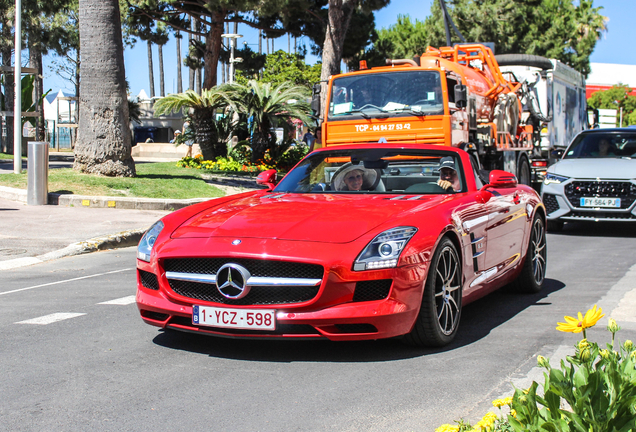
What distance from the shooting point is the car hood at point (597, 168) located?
454 inches

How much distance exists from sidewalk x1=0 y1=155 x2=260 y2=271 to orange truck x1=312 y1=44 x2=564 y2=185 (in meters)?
3.40

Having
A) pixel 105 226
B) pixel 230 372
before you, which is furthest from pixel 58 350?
pixel 105 226

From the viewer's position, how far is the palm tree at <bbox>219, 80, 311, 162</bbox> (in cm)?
2406

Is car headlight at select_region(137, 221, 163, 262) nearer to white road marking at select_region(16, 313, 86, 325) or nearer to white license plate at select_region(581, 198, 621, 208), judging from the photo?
white road marking at select_region(16, 313, 86, 325)

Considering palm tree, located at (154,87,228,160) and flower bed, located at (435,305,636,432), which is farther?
palm tree, located at (154,87,228,160)

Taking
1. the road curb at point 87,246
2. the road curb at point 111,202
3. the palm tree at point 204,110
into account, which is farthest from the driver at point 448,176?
the palm tree at point 204,110

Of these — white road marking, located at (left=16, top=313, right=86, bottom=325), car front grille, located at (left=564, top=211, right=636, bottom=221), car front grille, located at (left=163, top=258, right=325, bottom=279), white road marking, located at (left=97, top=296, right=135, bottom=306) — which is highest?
car front grille, located at (left=163, top=258, right=325, bottom=279)

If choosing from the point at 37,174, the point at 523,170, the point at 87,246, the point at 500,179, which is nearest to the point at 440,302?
the point at 500,179

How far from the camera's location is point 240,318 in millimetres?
4391

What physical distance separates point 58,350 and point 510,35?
46.0 metres

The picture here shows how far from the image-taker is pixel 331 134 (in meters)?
14.4

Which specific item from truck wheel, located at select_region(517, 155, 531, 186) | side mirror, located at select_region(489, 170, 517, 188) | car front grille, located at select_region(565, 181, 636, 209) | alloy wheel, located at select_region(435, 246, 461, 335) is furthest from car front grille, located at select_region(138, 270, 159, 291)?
truck wheel, located at select_region(517, 155, 531, 186)

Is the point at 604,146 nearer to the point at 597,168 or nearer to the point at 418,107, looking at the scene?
the point at 597,168

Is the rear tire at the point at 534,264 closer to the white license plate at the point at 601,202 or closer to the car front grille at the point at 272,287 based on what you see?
the car front grille at the point at 272,287
